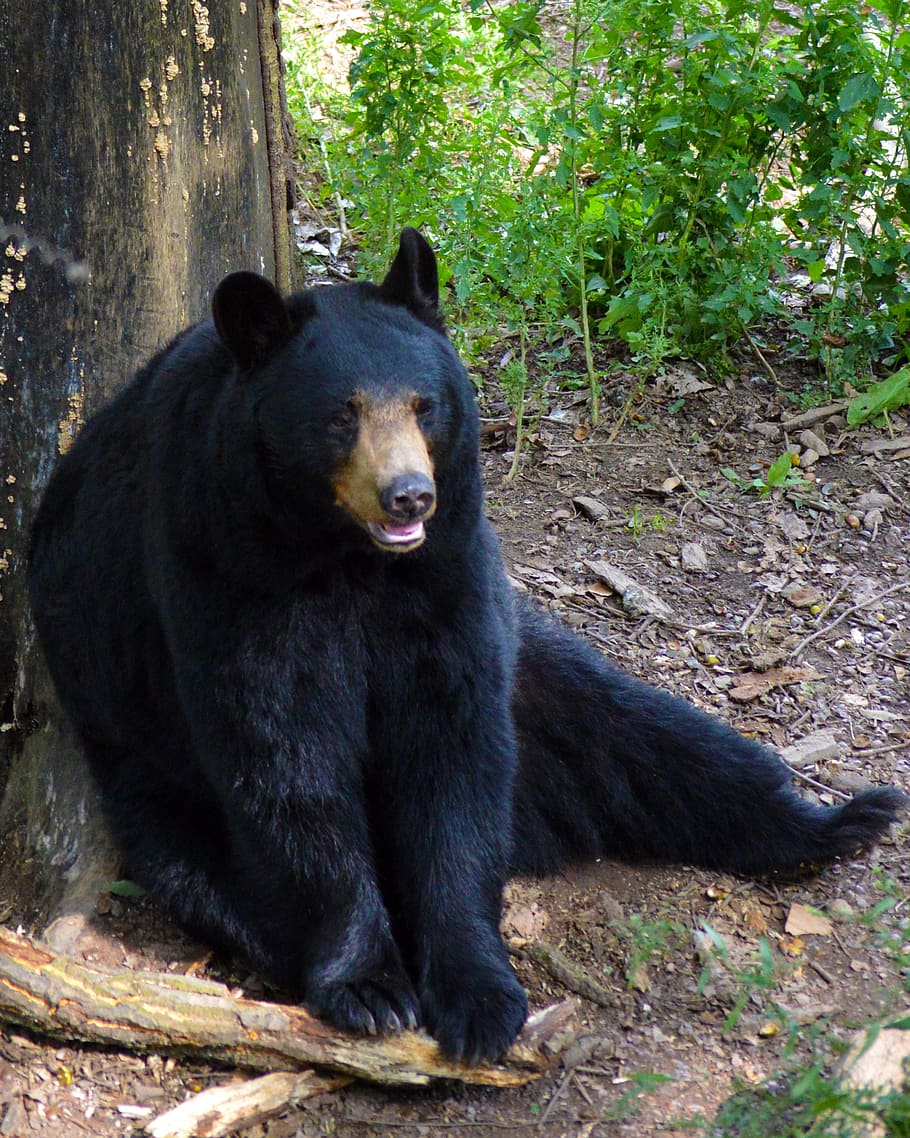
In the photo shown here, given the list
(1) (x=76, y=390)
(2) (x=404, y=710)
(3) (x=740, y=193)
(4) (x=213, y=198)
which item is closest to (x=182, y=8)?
(4) (x=213, y=198)

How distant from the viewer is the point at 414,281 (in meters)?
3.37

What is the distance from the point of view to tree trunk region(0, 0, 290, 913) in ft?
12.2

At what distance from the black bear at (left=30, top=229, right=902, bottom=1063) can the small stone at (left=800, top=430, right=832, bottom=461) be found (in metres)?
2.20

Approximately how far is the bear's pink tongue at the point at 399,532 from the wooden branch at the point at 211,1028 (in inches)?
48.3

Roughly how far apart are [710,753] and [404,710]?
4.04 feet

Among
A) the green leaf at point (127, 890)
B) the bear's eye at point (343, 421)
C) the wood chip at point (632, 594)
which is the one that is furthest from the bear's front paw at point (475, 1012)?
the wood chip at point (632, 594)

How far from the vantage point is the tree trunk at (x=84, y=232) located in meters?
3.71

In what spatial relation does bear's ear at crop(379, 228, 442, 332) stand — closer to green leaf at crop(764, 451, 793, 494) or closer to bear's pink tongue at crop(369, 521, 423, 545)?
bear's pink tongue at crop(369, 521, 423, 545)

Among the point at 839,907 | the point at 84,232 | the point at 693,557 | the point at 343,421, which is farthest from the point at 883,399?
the point at 84,232

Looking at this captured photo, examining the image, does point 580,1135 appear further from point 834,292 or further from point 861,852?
point 834,292

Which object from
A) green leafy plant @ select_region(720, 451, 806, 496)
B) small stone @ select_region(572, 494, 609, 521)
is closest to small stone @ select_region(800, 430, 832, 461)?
green leafy plant @ select_region(720, 451, 806, 496)

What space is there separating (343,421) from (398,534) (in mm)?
321

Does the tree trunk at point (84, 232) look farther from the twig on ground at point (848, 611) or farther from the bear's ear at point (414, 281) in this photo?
the twig on ground at point (848, 611)

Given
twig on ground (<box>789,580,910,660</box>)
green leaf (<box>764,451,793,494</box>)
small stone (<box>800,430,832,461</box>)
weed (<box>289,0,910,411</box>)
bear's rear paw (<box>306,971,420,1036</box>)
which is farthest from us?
small stone (<box>800,430,832,461</box>)
